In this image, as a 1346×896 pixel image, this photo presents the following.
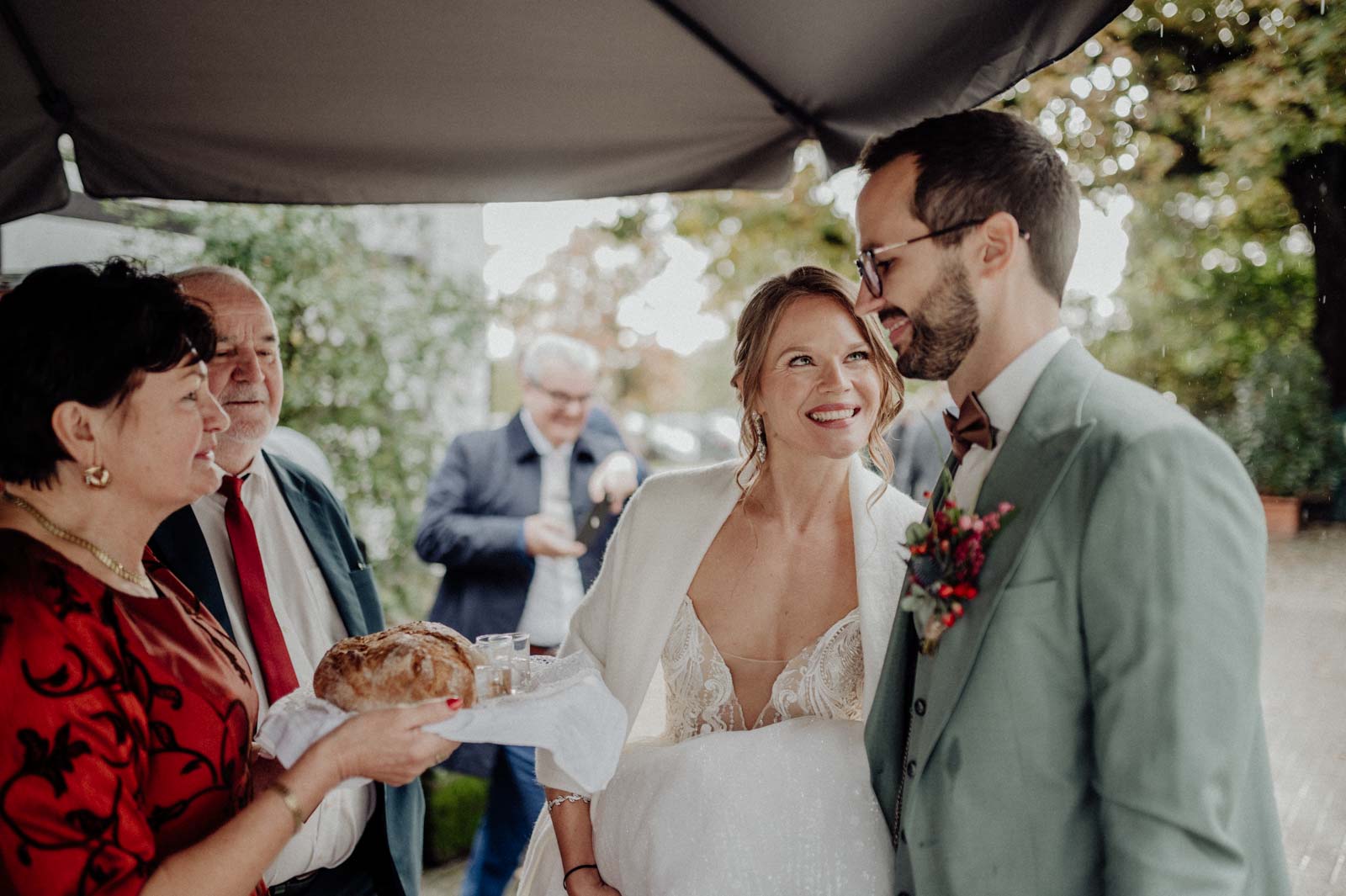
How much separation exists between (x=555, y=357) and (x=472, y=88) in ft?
8.28

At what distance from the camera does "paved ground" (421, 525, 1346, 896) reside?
17.6 ft

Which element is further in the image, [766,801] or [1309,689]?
[1309,689]

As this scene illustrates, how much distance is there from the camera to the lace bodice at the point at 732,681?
103 inches

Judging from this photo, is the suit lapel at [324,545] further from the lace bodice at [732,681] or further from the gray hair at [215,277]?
the lace bodice at [732,681]

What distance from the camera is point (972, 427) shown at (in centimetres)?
194

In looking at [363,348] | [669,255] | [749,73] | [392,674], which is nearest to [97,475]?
[392,674]

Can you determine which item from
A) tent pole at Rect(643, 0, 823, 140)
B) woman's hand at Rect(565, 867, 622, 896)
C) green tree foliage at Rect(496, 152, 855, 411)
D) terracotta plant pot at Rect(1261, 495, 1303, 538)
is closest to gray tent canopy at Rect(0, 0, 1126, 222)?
tent pole at Rect(643, 0, 823, 140)

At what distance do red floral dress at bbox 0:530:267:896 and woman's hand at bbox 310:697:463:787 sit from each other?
22cm

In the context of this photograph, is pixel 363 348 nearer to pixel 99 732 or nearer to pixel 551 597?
pixel 551 597

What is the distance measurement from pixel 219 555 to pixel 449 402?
4.38 m

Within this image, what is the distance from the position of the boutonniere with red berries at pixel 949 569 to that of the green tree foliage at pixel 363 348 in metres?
5.02

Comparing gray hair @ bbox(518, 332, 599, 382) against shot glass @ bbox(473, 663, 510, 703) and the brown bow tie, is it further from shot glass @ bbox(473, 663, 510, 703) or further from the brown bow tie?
the brown bow tie

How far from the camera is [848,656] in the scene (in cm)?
263

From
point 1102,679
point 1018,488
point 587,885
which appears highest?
point 1018,488
